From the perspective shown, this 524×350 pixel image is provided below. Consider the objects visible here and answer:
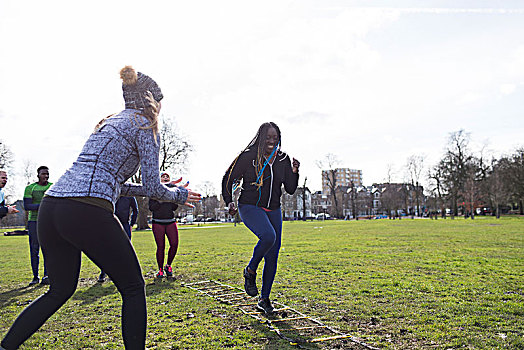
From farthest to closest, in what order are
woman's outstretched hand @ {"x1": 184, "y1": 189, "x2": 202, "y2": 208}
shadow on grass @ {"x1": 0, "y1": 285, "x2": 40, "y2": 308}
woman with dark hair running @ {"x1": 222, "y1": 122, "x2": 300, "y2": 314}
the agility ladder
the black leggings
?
shadow on grass @ {"x1": 0, "y1": 285, "x2": 40, "y2": 308} → woman with dark hair running @ {"x1": 222, "y1": 122, "x2": 300, "y2": 314} → the agility ladder → woman's outstretched hand @ {"x1": 184, "y1": 189, "x2": 202, "y2": 208} → the black leggings

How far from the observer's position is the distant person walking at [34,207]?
7699mm

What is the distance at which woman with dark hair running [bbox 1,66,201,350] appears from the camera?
259 centimetres

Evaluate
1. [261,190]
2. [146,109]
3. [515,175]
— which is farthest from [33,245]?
[515,175]

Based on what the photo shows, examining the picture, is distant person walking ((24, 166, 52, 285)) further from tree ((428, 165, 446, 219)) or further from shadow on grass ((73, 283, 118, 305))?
tree ((428, 165, 446, 219))

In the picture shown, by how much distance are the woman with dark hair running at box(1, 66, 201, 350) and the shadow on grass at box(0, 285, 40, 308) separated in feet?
12.9

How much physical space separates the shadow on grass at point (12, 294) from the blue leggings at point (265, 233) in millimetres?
3777

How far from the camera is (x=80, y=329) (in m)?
4.57

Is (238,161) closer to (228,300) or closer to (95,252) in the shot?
(228,300)

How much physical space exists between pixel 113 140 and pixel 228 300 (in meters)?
3.59

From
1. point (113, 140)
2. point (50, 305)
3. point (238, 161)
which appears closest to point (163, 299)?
point (238, 161)

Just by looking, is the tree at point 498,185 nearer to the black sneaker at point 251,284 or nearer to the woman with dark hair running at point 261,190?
the woman with dark hair running at point 261,190

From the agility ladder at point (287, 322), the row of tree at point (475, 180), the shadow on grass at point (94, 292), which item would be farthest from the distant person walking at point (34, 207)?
the row of tree at point (475, 180)

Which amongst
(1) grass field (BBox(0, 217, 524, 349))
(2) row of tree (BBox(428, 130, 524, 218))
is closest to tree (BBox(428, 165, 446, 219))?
(2) row of tree (BBox(428, 130, 524, 218))

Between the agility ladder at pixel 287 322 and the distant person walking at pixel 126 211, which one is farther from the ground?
the distant person walking at pixel 126 211
